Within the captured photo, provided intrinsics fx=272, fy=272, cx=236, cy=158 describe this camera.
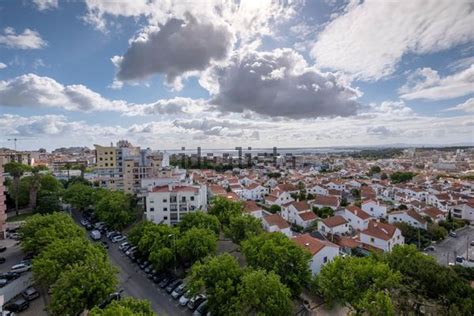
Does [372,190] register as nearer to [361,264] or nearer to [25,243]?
[361,264]

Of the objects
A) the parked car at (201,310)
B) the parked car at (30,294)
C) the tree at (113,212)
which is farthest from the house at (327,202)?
the parked car at (30,294)

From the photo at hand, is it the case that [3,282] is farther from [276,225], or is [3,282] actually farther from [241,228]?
[276,225]

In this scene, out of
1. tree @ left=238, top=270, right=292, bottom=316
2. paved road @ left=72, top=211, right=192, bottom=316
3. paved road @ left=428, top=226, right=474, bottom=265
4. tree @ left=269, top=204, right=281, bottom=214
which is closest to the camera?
tree @ left=238, top=270, right=292, bottom=316

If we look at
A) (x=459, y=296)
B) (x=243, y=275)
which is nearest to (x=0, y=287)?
(x=243, y=275)

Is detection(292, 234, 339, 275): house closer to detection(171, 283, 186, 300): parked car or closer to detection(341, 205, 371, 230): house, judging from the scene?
detection(171, 283, 186, 300): parked car

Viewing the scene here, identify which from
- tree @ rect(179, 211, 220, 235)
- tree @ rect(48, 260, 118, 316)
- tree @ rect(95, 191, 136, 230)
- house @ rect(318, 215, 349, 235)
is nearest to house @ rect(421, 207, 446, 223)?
house @ rect(318, 215, 349, 235)

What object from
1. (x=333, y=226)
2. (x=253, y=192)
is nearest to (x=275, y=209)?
(x=333, y=226)
